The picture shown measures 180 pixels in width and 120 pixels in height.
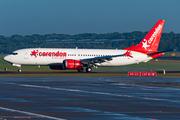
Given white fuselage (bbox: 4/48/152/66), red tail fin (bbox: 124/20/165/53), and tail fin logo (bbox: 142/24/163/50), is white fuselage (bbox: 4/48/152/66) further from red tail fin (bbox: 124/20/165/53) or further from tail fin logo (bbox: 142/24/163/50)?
tail fin logo (bbox: 142/24/163/50)

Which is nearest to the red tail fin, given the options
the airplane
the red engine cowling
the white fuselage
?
the airplane

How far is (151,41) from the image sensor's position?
64250mm

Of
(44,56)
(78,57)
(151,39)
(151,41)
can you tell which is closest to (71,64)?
(78,57)

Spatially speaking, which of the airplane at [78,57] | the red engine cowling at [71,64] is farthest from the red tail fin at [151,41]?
the red engine cowling at [71,64]

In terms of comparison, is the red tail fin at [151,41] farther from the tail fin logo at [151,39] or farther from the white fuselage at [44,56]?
the white fuselage at [44,56]

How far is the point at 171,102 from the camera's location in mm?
21484

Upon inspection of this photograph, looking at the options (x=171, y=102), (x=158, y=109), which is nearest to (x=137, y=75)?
(x=171, y=102)

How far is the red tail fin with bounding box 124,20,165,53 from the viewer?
210 feet

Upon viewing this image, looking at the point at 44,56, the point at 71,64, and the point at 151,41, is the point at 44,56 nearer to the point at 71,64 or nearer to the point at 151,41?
the point at 71,64

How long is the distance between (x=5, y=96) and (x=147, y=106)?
32.8ft

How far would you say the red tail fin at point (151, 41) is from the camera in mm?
63959

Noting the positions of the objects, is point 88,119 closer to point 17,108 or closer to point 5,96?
point 17,108

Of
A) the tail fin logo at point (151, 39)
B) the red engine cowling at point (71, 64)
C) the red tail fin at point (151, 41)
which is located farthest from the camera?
the tail fin logo at point (151, 39)

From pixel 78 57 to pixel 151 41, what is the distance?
1447cm
